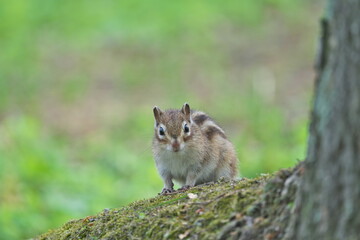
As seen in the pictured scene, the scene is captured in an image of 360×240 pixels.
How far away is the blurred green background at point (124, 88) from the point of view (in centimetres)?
985

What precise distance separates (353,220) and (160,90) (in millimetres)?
11900

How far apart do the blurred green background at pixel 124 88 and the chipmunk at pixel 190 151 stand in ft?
9.69

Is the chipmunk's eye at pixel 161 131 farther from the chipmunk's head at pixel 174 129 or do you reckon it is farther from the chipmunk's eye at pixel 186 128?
the chipmunk's eye at pixel 186 128

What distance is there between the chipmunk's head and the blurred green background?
2.89m

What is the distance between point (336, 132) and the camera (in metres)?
2.81

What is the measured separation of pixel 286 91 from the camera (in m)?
14.0

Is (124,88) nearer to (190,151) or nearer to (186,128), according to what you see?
(186,128)

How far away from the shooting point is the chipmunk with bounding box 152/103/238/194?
229 inches

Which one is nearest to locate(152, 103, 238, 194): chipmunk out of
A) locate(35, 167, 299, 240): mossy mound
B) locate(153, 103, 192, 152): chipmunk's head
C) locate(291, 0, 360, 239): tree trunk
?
locate(153, 103, 192, 152): chipmunk's head

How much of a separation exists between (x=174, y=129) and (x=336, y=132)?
3346 millimetres

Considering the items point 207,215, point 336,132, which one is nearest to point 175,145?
point 207,215

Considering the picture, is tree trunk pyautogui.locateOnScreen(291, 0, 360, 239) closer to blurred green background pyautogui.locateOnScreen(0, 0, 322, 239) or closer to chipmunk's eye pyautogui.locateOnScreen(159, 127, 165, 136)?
chipmunk's eye pyautogui.locateOnScreen(159, 127, 165, 136)

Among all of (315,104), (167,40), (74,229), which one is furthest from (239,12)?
(315,104)

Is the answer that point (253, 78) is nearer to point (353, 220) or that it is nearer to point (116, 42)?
point (116, 42)
